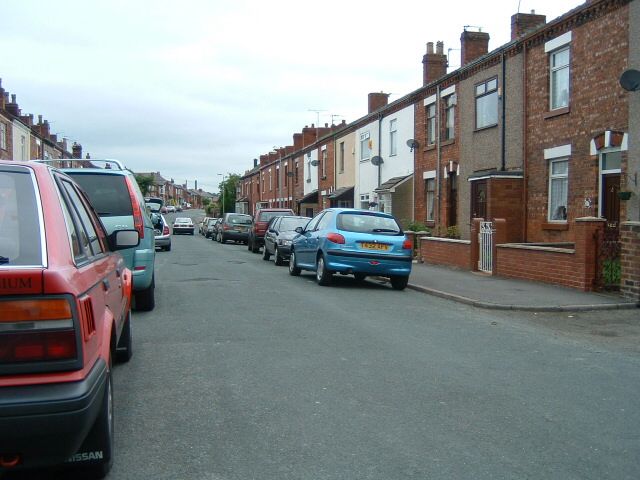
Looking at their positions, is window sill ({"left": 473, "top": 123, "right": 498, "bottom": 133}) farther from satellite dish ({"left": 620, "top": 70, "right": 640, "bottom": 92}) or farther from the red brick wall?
satellite dish ({"left": 620, "top": 70, "right": 640, "bottom": 92})

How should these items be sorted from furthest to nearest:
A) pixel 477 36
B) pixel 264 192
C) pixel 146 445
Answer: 1. pixel 264 192
2. pixel 477 36
3. pixel 146 445

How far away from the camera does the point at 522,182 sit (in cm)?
1797

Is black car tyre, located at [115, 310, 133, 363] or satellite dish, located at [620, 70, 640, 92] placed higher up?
satellite dish, located at [620, 70, 640, 92]

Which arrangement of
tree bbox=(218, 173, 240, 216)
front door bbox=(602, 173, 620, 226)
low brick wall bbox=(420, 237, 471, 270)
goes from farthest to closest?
tree bbox=(218, 173, 240, 216)
low brick wall bbox=(420, 237, 471, 270)
front door bbox=(602, 173, 620, 226)

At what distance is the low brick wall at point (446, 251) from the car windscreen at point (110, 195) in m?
10.4

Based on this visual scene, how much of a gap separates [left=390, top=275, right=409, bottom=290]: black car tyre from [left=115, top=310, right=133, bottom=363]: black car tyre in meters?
7.67

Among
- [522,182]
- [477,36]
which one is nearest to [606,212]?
[522,182]

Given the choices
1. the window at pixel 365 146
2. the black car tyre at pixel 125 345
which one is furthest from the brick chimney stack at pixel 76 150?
the black car tyre at pixel 125 345

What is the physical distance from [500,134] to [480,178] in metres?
1.39

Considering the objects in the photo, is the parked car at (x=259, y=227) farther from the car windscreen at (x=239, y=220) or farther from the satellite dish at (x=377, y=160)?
the car windscreen at (x=239, y=220)

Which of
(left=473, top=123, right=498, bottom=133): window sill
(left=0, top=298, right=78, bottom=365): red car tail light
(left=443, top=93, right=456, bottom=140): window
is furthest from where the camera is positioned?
(left=443, top=93, right=456, bottom=140): window

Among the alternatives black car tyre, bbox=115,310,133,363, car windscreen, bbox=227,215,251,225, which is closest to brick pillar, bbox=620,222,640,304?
black car tyre, bbox=115,310,133,363

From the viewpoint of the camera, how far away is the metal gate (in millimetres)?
15789

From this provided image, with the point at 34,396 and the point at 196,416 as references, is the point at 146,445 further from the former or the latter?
the point at 34,396
